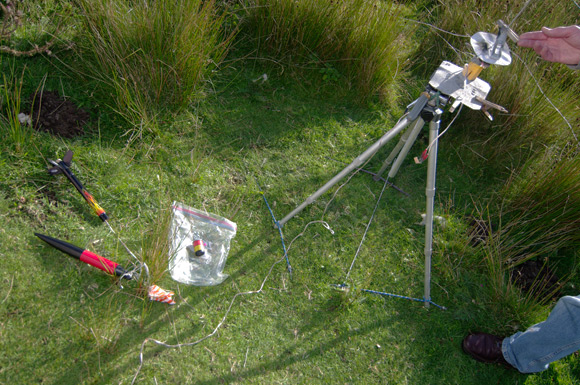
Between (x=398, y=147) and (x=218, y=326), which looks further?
(x=398, y=147)

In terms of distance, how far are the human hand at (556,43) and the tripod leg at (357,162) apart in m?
0.83

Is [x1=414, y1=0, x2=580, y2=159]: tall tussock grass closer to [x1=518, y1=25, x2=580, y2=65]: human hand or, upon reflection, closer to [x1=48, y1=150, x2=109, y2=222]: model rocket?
[x1=518, y1=25, x2=580, y2=65]: human hand

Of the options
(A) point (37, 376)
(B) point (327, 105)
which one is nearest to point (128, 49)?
(B) point (327, 105)

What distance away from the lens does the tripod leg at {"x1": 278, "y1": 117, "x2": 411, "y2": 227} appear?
2320mm

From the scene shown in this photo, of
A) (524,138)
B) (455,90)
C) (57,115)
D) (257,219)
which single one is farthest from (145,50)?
(524,138)

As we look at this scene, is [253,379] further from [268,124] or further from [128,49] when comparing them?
[128,49]

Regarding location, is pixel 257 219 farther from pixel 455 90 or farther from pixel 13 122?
pixel 13 122

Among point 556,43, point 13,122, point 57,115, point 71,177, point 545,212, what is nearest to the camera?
point 556,43

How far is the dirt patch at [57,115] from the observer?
8.97ft

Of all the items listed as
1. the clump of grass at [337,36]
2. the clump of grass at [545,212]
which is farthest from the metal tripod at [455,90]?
the clump of grass at [337,36]

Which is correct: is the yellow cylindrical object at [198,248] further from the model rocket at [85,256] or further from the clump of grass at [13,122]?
the clump of grass at [13,122]

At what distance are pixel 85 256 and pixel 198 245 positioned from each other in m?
0.62

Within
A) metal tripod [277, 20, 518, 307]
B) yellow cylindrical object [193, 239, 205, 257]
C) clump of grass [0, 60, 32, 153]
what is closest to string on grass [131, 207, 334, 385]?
yellow cylindrical object [193, 239, 205, 257]

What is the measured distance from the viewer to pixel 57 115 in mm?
2775
